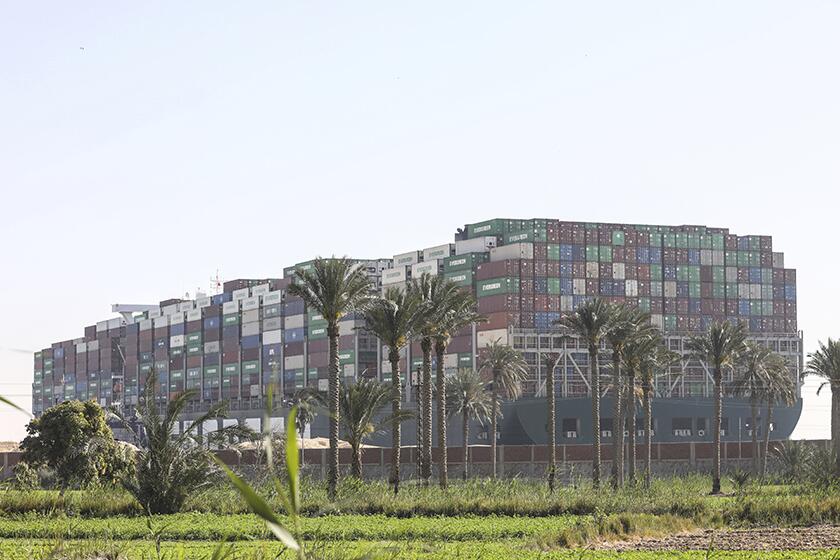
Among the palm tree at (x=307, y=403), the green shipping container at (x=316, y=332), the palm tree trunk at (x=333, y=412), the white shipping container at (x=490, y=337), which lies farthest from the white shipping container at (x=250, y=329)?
the palm tree trunk at (x=333, y=412)

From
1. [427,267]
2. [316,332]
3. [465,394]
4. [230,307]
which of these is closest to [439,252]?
[427,267]

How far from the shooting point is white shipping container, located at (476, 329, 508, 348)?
138 m

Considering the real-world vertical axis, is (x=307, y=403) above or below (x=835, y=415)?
above

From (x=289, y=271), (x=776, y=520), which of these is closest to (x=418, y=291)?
(x=776, y=520)

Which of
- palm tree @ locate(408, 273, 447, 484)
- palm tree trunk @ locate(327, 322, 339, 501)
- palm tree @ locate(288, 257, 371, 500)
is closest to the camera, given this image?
palm tree trunk @ locate(327, 322, 339, 501)

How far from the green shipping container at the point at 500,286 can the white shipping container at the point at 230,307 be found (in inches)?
2075

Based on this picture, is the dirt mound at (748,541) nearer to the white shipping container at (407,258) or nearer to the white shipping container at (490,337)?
the white shipping container at (490,337)

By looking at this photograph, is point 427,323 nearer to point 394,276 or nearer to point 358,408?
point 358,408

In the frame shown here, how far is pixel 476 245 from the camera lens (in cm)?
14750

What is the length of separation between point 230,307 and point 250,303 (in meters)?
7.13

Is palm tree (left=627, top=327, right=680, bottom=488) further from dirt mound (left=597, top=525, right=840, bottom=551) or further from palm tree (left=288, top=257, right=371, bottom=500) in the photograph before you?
dirt mound (left=597, top=525, right=840, bottom=551)

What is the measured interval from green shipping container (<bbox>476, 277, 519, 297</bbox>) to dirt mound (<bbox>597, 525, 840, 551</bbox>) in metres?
102

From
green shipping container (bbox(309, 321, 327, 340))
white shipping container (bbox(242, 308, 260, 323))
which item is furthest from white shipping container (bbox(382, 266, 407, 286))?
white shipping container (bbox(242, 308, 260, 323))

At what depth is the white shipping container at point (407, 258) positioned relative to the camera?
155500mm
